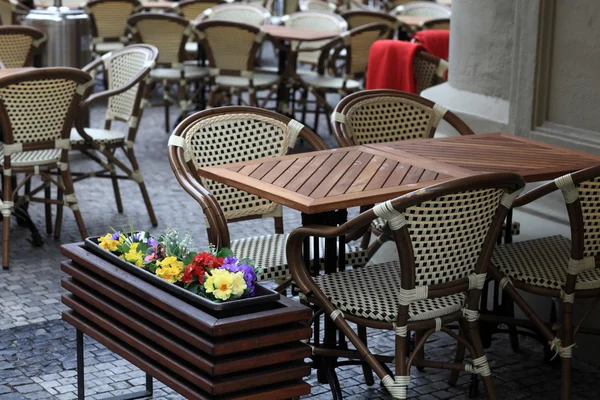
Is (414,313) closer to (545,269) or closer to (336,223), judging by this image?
(336,223)

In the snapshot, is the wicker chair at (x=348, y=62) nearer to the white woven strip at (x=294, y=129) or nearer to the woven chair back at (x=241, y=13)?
the woven chair back at (x=241, y=13)

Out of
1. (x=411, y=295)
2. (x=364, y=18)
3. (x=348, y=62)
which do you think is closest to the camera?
(x=411, y=295)

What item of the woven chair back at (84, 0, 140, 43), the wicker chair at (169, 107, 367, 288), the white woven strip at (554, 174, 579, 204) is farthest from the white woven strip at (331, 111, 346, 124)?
the woven chair back at (84, 0, 140, 43)

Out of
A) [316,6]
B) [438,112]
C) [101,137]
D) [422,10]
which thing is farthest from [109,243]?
[316,6]

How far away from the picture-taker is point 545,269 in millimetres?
4012

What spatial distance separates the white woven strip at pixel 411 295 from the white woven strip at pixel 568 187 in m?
0.65

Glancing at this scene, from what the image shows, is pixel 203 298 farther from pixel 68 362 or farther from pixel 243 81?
pixel 243 81

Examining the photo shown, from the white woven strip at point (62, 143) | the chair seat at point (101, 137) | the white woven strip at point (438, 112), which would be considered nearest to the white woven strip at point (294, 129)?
the white woven strip at point (438, 112)

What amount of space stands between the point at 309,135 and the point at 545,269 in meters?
1.20

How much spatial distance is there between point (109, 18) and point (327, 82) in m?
2.78

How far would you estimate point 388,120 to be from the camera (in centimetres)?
496

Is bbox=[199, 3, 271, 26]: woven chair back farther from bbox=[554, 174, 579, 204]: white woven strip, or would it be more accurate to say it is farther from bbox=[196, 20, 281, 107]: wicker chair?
bbox=[554, 174, 579, 204]: white woven strip

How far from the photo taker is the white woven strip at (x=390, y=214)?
3.16m

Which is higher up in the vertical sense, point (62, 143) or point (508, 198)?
point (508, 198)
